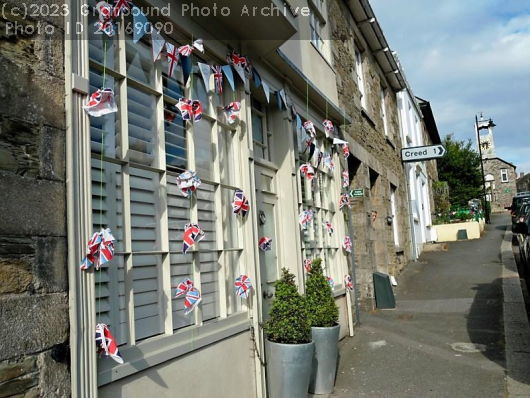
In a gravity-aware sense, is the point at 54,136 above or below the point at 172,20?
below

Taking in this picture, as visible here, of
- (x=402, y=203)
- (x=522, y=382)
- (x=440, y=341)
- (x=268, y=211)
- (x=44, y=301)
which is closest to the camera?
(x=44, y=301)

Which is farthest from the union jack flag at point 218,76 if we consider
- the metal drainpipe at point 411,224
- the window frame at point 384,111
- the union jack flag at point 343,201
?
the metal drainpipe at point 411,224

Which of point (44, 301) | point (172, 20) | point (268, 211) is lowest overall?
point (44, 301)

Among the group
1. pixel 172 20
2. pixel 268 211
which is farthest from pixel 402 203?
pixel 172 20

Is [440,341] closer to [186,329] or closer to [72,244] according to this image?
[186,329]

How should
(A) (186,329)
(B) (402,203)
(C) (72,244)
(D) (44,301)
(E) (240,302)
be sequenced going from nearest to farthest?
(D) (44,301) < (C) (72,244) < (A) (186,329) < (E) (240,302) < (B) (402,203)

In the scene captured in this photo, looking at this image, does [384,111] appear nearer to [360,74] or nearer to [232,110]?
[360,74]

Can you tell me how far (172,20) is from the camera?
3.78 metres

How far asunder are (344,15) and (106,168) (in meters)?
8.36

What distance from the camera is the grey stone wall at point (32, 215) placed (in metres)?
2.19

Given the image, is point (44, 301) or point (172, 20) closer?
point (44, 301)

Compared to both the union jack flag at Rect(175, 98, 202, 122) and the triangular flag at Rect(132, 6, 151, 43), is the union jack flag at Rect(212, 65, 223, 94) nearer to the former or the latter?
the union jack flag at Rect(175, 98, 202, 122)

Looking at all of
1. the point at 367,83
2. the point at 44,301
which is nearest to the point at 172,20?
the point at 44,301

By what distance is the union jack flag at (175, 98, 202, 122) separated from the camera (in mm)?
3648
